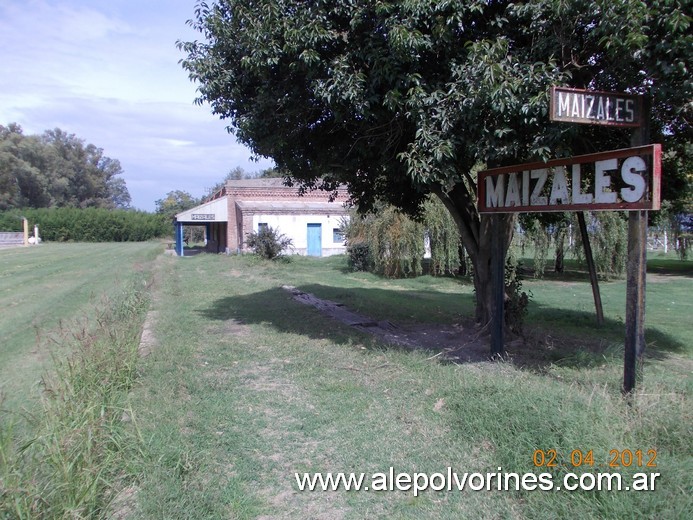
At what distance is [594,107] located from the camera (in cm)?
529

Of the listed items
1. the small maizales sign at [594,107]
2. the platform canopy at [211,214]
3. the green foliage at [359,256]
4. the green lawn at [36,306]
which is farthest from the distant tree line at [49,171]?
the small maizales sign at [594,107]

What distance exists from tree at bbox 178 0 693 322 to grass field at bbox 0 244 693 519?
8.05 ft

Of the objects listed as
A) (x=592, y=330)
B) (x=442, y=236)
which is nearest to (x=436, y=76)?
(x=592, y=330)

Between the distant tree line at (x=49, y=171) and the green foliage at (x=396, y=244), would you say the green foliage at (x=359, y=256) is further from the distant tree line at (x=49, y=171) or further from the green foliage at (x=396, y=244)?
the distant tree line at (x=49, y=171)

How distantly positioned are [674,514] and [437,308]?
1059cm

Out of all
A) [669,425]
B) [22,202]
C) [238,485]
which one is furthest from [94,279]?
[22,202]

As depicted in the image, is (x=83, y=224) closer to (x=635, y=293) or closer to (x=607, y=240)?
(x=607, y=240)

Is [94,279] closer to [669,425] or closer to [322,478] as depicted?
[322,478]

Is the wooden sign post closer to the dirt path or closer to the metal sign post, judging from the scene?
the metal sign post

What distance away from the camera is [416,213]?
11.3 m

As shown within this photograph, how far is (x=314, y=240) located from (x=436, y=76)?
92.7 feet

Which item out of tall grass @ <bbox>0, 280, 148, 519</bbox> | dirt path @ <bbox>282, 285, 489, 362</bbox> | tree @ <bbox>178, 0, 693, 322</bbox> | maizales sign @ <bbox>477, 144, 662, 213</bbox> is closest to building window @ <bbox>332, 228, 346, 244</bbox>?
dirt path @ <bbox>282, 285, 489, 362</bbox>

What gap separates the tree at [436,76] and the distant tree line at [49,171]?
6463 centimetres
